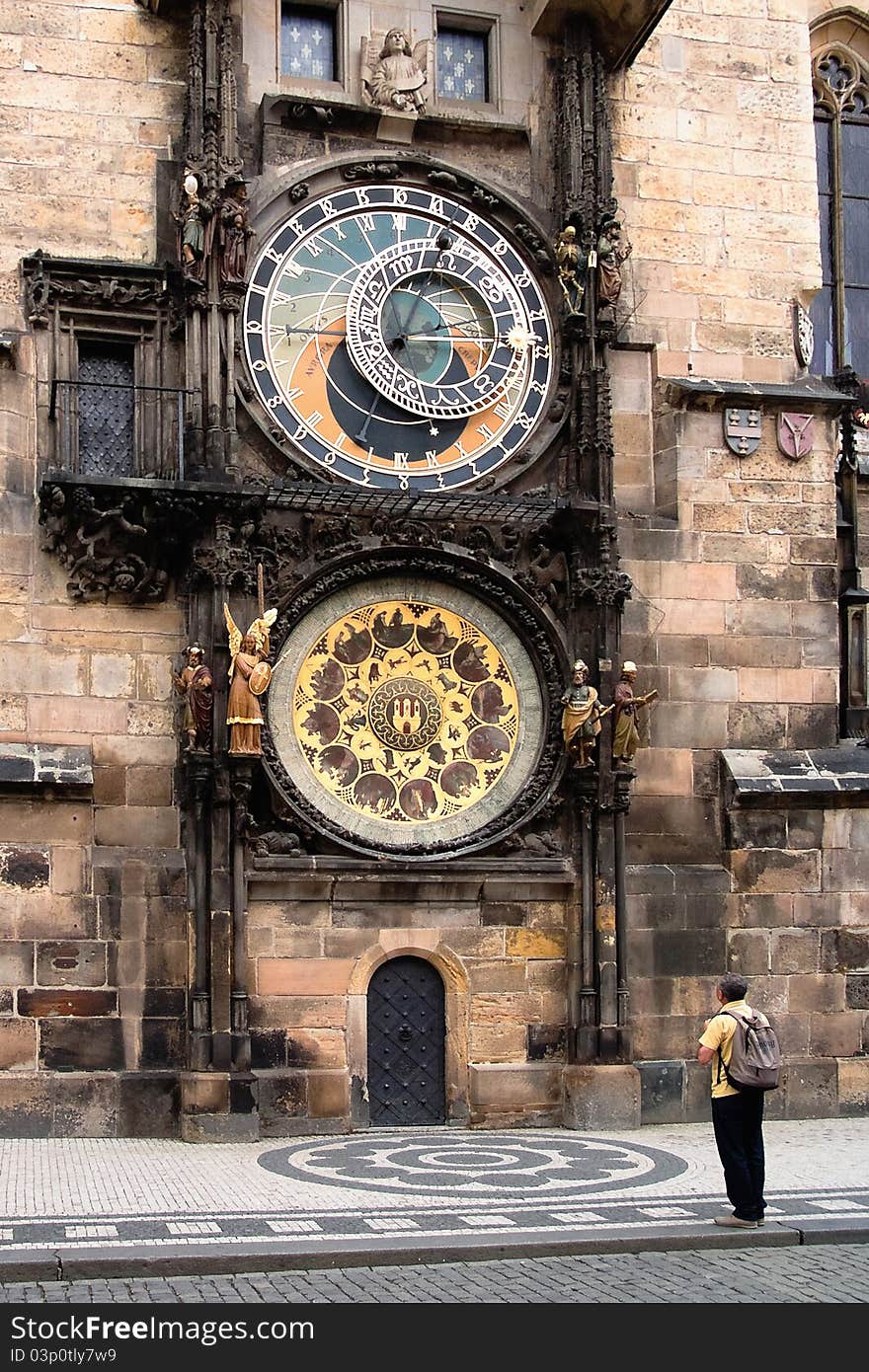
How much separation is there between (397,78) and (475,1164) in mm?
9810

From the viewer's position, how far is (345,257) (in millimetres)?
17969

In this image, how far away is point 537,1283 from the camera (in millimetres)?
10000

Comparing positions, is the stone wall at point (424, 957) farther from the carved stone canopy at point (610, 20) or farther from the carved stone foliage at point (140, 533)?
the carved stone canopy at point (610, 20)

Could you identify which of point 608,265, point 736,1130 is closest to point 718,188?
point 608,265

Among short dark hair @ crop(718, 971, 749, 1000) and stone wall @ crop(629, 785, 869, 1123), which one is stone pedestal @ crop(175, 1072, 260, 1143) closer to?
stone wall @ crop(629, 785, 869, 1123)

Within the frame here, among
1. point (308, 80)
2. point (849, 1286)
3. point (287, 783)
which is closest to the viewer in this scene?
point (849, 1286)

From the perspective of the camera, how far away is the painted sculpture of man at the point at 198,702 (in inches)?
648

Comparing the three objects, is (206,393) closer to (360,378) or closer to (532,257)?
(360,378)

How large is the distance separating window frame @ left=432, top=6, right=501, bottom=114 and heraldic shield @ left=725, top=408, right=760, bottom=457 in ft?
12.0

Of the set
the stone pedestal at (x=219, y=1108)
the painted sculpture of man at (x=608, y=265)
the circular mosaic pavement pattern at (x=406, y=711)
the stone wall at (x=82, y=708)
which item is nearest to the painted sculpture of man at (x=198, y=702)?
the stone wall at (x=82, y=708)

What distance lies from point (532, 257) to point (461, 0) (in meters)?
2.59

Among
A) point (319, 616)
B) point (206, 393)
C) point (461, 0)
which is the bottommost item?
point (319, 616)

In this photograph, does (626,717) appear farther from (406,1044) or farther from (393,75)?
(393,75)

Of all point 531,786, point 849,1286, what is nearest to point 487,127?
point 531,786
